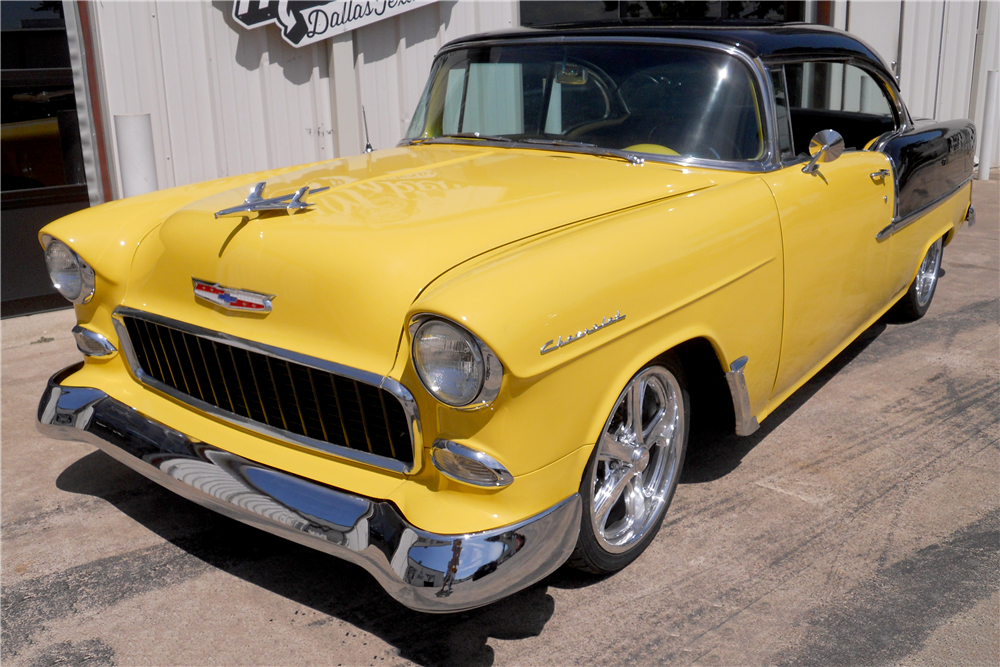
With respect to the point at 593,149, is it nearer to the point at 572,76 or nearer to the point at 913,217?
the point at 572,76

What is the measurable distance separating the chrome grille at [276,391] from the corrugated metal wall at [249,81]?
317 cm

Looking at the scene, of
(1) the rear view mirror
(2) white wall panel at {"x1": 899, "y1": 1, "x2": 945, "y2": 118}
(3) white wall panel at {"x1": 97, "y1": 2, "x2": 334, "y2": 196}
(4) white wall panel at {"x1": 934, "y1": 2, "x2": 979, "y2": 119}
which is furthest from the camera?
(4) white wall panel at {"x1": 934, "y1": 2, "x2": 979, "y2": 119}

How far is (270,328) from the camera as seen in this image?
7.12 feet

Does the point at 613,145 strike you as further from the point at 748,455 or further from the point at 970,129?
the point at 970,129

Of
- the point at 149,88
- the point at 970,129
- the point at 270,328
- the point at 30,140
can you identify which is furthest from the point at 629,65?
the point at 30,140

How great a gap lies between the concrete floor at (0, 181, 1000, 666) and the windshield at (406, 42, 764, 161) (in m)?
1.21

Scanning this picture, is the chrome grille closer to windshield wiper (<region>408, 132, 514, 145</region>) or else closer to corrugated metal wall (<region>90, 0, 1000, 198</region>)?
windshield wiper (<region>408, 132, 514, 145</region>)

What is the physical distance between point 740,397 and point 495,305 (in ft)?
3.93

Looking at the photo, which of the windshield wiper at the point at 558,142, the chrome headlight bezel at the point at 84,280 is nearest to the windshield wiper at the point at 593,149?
the windshield wiper at the point at 558,142

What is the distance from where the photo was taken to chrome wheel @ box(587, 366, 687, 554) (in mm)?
2424

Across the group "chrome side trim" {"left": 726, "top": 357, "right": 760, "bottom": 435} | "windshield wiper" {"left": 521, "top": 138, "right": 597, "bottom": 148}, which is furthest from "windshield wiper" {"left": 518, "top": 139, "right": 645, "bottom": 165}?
"chrome side trim" {"left": 726, "top": 357, "right": 760, "bottom": 435}

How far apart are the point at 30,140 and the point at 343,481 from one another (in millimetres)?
4161

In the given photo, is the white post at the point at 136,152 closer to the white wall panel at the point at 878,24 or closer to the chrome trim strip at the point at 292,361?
the chrome trim strip at the point at 292,361

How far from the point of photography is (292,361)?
2.11 m
